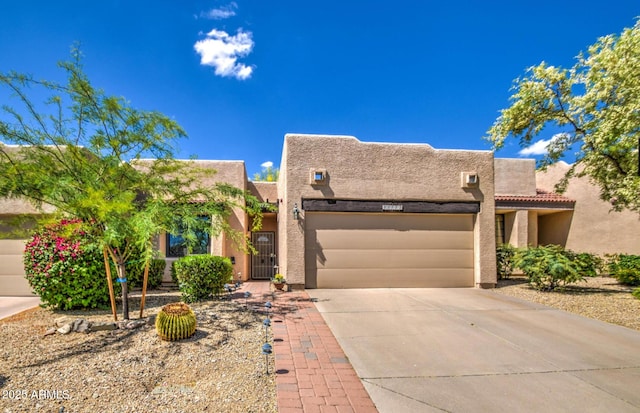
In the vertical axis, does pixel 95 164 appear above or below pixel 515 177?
below

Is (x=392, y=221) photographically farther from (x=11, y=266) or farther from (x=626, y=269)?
(x=11, y=266)

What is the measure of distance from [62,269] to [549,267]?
1279 centimetres

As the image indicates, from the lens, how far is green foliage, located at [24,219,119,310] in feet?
21.7

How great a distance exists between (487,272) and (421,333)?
5.93m

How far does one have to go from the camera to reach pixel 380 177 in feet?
32.6

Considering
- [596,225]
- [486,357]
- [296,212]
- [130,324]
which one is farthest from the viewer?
[596,225]

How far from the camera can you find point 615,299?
841 cm

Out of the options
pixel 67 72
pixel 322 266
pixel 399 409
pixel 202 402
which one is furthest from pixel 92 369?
pixel 322 266

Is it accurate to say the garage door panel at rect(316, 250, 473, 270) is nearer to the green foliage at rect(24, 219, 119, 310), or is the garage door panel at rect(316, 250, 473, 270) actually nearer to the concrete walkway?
the green foliage at rect(24, 219, 119, 310)

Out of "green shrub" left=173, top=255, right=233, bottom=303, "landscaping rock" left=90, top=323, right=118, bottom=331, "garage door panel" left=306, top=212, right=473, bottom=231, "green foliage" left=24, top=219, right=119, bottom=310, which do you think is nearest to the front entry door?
"garage door panel" left=306, top=212, right=473, bottom=231

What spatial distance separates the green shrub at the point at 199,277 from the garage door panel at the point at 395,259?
126 inches

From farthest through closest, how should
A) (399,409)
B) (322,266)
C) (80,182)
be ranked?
(322,266) → (80,182) → (399,409)

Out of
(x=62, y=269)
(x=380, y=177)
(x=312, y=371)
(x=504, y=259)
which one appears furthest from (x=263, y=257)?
(x=504, y=259)

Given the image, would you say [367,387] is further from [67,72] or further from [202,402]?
[67,72]
